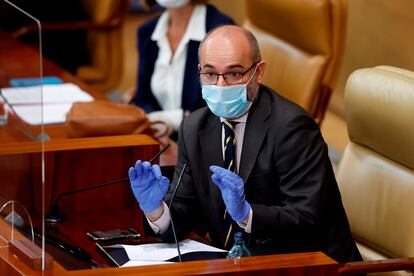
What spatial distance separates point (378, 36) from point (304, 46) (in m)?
1.48

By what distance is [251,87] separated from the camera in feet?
9.35

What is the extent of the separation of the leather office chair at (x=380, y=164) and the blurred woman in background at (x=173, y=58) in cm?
128

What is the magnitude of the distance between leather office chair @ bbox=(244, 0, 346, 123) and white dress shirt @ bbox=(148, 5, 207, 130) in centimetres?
25

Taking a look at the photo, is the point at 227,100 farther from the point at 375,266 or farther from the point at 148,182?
the point at 375,266

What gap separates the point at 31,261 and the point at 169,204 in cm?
55

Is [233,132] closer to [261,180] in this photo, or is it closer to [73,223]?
[261,180]

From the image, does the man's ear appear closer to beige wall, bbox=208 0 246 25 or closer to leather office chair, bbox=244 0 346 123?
leather office chair, bbox=244 0 346 123

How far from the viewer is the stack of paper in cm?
398

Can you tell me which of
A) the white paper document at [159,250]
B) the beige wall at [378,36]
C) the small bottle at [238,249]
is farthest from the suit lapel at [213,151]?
the beige wall at [378,36]

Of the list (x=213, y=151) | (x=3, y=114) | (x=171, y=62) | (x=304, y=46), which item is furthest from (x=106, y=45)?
(x=213, y=151)

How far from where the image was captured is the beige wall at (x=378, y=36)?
5207 mm

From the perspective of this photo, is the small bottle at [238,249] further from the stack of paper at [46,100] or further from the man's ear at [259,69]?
the stack of paper at [46,100]

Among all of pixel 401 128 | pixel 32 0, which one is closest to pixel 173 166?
pixel 401 128

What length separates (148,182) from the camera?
265cm
